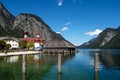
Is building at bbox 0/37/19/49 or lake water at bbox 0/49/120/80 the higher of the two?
building at bbox 0/37/19/49

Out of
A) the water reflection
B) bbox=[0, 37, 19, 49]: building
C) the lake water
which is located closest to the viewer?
the lake water

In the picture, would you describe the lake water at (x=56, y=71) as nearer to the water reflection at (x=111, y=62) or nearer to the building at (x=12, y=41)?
the water reflection at (x=111, y=62)

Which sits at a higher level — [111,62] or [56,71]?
[56,71]

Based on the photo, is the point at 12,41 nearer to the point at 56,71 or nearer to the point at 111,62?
the point at 111,62

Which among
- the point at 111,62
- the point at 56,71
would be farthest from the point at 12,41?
the point at 56,71

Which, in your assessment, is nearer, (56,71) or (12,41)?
(56,71)

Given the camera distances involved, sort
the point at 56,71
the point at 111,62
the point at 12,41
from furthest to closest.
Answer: the point at 12,41 < the point at 111,62 < the point at 56,71

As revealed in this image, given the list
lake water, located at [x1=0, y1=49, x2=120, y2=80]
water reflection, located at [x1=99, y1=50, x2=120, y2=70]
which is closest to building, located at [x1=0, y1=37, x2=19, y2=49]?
water reflection, located at [x1=99, y1=50, x2=120, y2=70]

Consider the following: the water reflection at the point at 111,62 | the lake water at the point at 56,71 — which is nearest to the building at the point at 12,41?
the water reflection at the point at 111,62

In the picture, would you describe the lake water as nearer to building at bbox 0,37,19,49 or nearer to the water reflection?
the water reflection

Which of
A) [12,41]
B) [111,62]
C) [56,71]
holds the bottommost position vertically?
[111,62]

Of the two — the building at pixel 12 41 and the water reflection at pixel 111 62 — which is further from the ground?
the building at pixel 12 41

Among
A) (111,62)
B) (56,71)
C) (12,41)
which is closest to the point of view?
(56,71)

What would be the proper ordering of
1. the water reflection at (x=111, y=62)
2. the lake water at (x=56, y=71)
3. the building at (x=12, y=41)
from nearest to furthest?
the lake water at (x=56, y=71)
the water reflection at (x=111, y=62)
the building at (x=12, y=41)
